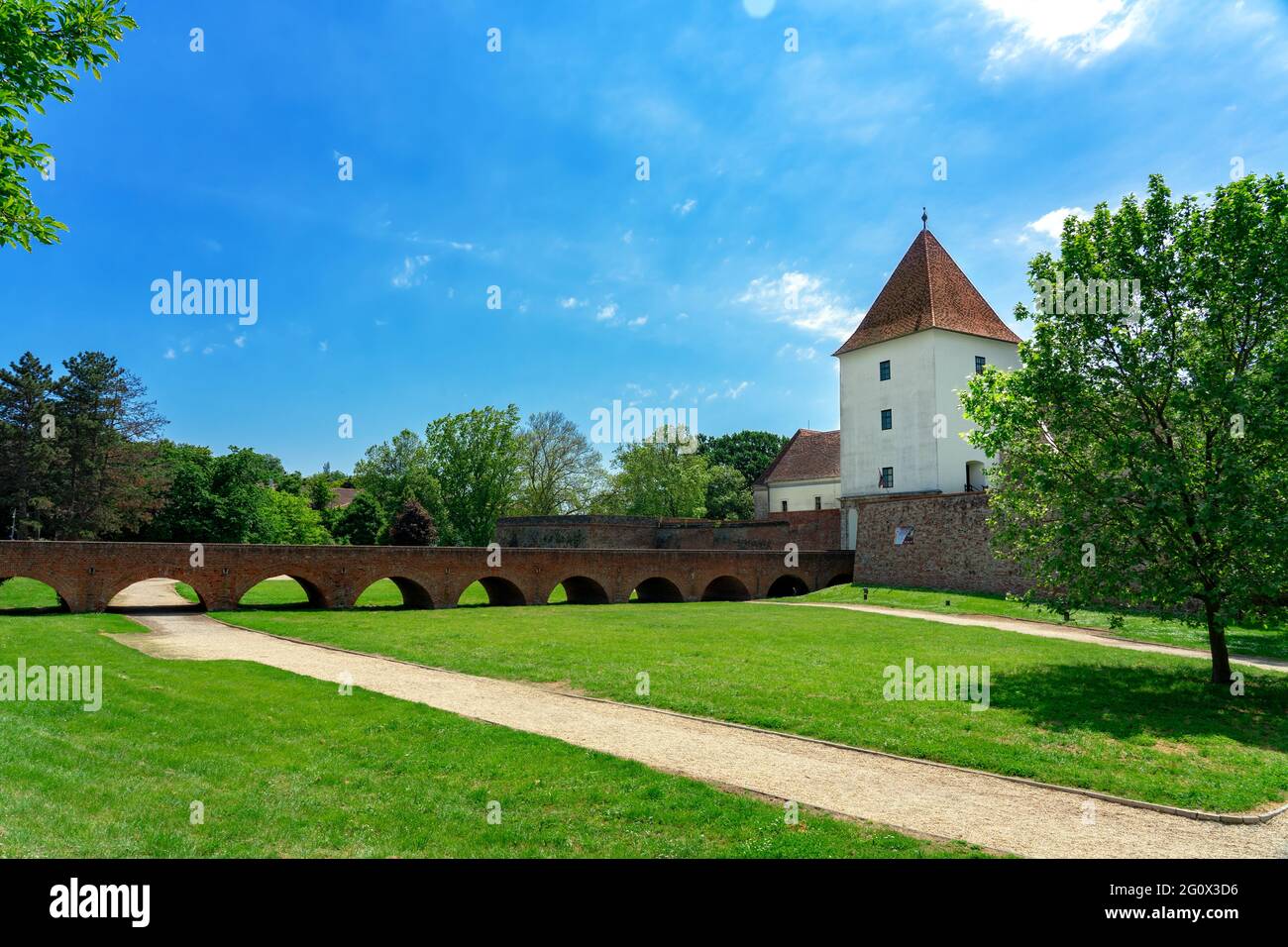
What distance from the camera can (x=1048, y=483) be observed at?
1440cm

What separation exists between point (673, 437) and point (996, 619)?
136 feet

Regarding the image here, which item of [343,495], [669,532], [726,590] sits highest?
[343,495]

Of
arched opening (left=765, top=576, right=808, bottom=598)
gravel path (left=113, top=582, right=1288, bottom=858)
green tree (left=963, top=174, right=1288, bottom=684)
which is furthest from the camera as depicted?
arched opening (left=765, top=576, right=808, bottom=598)

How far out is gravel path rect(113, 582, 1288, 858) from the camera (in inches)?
252

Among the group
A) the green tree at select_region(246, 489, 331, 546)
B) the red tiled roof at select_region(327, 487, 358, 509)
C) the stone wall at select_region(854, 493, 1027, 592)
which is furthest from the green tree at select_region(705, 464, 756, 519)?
the red tiled roof at select_region(327, 487, 358, 509)

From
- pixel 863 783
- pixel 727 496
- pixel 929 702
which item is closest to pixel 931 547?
pixel 929 702

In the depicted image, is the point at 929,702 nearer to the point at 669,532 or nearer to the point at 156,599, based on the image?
the point at 156,599

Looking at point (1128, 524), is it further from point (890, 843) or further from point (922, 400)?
point (922, 400)

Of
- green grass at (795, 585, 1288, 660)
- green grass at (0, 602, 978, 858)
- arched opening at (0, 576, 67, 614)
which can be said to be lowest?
green grass at (795, 585, 1288, 660)

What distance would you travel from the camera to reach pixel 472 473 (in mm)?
58469

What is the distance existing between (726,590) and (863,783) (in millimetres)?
32926

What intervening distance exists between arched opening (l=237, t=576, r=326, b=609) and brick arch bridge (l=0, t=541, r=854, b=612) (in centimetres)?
13

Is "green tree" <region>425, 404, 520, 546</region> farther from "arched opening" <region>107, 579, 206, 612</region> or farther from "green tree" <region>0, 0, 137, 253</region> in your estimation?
"green tree" <region>0, 0, 137, 253</region>
